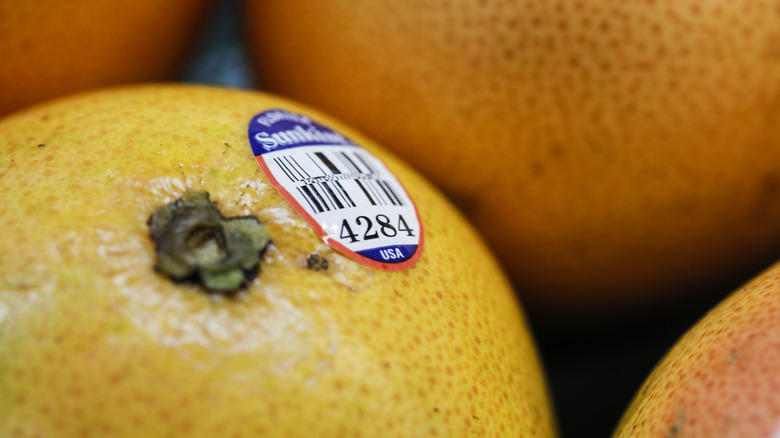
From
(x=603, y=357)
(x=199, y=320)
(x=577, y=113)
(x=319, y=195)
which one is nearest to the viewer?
(x=199, y=320)

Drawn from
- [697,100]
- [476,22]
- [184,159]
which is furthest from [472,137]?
[184,159]

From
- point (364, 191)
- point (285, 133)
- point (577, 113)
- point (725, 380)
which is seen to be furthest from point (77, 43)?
point (725, 380)

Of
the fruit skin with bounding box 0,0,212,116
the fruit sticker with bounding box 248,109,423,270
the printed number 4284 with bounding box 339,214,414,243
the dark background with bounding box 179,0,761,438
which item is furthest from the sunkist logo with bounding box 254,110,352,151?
the dark background with bounding box 179,0,761,438

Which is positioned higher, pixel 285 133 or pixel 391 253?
pixel 285 133

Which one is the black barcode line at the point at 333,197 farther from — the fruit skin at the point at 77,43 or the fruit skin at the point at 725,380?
the fruit skin at the point at 77,43

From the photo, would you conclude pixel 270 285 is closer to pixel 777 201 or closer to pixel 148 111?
pixel 148 111

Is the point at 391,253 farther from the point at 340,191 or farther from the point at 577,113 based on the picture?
the point at 577,113

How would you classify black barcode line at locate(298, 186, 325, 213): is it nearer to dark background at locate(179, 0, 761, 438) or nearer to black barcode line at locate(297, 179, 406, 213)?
black barcode line at locate(297, 179, 406, 213)

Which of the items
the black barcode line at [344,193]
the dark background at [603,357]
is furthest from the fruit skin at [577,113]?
the black barcode line at [344,193]
